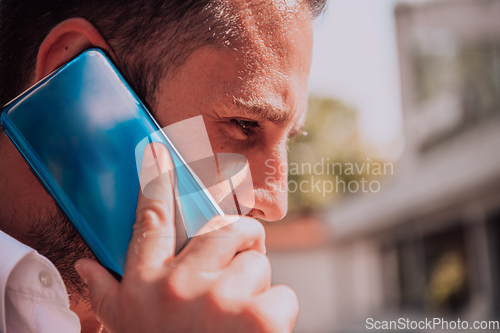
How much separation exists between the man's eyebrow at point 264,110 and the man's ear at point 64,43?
42cm

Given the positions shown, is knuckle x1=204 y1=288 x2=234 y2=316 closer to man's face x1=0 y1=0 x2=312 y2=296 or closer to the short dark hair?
man's face x1=0 y1=0 x2=312 y2=296

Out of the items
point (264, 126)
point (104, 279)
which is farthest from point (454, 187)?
point (104, 279)

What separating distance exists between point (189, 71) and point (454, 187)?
7988 mm

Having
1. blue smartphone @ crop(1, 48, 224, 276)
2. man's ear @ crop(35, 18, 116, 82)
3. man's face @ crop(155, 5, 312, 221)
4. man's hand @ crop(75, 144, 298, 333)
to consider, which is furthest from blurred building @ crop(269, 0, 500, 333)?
man's hand @ crop(75, 144, 298, 333)

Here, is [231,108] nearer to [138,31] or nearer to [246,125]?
[246,125]

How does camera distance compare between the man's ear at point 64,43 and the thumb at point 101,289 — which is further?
the man's ear at point 64,43

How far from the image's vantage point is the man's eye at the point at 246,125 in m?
1.30

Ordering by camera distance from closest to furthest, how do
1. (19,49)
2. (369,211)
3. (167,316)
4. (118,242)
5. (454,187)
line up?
(167,316), (118,242), (19,49), (454,187), (369,211)

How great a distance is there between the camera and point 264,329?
81 centimetres

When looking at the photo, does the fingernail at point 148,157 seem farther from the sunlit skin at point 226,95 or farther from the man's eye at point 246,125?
the man's eye at point 246,125

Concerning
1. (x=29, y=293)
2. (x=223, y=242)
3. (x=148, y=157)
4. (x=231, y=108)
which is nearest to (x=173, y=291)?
(x=223, y=242)

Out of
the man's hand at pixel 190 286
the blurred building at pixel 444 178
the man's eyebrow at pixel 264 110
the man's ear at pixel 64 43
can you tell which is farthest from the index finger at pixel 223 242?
the blurred building at pixel 444 178

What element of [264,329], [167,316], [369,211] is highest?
[167,316]

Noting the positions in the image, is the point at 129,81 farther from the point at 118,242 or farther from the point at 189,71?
the point at 118,242
